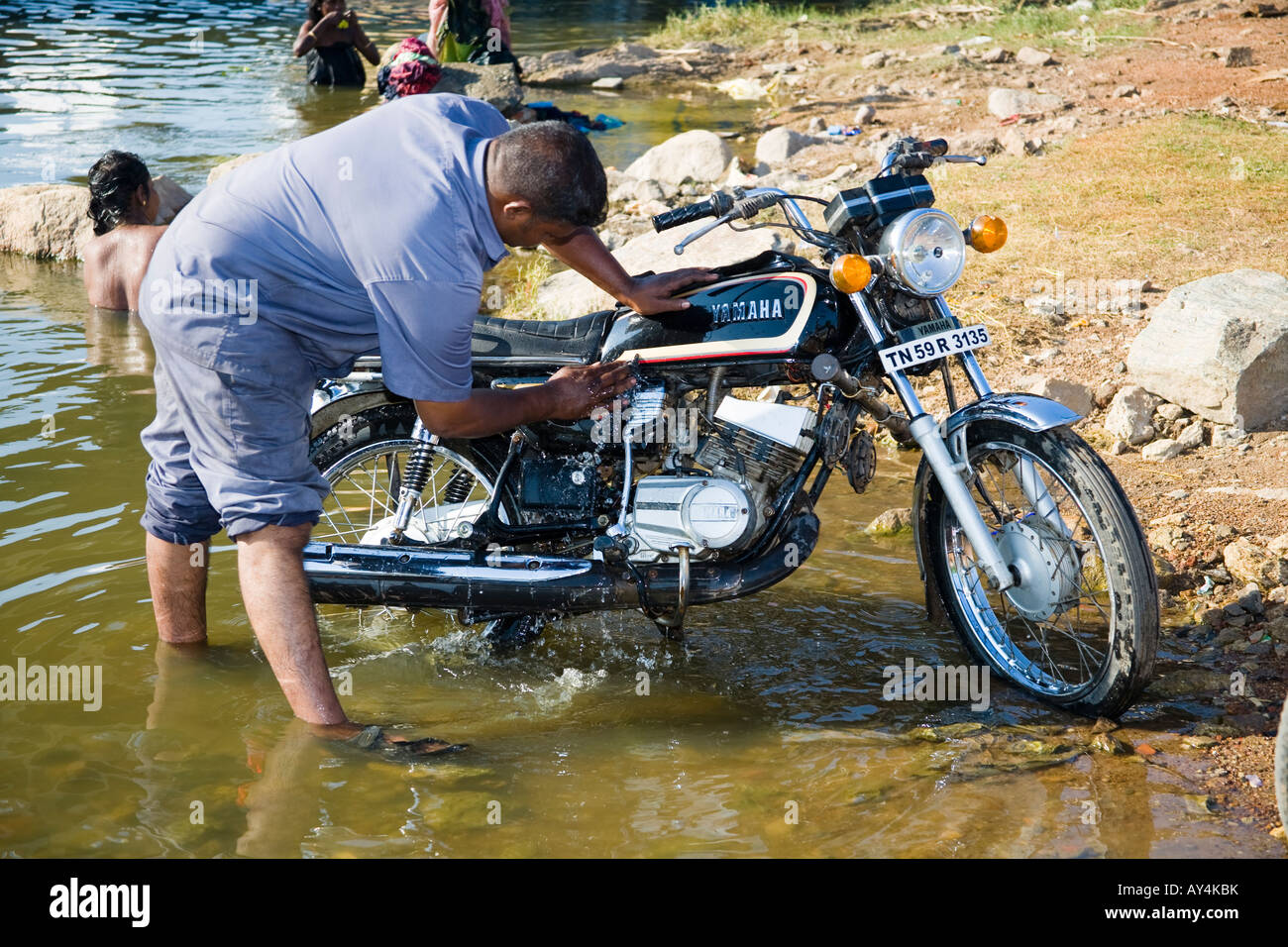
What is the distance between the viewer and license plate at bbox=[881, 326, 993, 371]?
3.50 metres

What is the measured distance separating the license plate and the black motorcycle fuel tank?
0.71 feet

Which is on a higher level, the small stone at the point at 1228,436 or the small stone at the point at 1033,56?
the small stone at the point at 1033,56

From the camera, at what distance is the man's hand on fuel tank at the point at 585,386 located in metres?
3.49

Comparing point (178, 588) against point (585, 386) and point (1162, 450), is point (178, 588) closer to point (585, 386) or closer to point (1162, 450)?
point (585, 386)

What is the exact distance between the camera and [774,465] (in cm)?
366

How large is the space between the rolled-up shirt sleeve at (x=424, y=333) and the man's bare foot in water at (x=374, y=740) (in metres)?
1.08

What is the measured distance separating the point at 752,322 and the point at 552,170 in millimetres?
845

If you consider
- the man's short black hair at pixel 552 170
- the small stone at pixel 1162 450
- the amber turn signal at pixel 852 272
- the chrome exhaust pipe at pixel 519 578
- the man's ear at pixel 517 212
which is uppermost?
the man's short black hair at pixel 552 170

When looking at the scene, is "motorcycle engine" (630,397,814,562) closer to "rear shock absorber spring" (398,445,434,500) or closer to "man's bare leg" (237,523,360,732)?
"rear shock absorber spring" (398,445,434,500)

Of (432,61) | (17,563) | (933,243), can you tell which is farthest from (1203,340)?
(432,61)

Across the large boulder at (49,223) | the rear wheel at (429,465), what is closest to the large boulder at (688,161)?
the large boulder at (49,223)

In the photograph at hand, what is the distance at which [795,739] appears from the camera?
11.8ft

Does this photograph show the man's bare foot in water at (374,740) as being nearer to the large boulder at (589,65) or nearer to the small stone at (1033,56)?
the small stone at (1033,56)

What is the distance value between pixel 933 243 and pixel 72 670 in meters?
3.20
